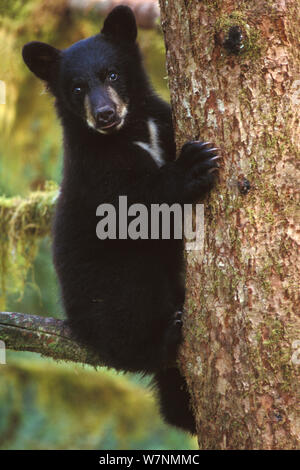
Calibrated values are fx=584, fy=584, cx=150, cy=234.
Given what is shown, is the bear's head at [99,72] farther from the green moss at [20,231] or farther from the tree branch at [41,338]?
the green moss at [20,231]

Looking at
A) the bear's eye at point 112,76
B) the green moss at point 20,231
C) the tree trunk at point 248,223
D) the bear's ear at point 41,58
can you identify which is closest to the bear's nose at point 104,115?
the bear's eye at point 112,76

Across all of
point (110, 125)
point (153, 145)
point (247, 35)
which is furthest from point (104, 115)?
point (247, 35)

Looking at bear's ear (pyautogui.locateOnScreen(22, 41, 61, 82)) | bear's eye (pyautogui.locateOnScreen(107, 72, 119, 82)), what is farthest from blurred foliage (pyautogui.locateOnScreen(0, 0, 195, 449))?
bear's eye (pyautogui.locateOnScreen(107, 72, 119, 82))

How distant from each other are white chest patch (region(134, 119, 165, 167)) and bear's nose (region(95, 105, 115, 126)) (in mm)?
229

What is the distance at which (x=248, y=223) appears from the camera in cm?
247

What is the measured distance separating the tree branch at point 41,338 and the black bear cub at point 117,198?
68mm

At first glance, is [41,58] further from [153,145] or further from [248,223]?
[248,223]

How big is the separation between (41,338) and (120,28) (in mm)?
2192

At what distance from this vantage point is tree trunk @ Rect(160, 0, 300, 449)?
2398mm

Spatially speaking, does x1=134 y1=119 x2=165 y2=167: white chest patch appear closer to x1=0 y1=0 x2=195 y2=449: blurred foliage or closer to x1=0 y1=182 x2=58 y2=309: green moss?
x1=0 y1=182 x2=58 y2=309: green moss

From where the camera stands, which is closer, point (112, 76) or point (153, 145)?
point (153, 145)

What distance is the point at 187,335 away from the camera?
282 cm

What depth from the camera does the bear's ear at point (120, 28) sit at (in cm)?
397
